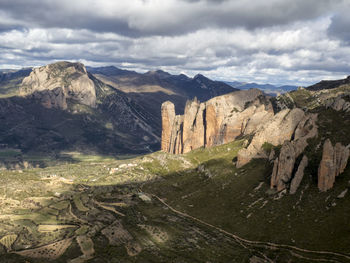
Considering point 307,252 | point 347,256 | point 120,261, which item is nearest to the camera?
point 347,256

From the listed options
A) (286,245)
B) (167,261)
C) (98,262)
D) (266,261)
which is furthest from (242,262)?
(98,262)

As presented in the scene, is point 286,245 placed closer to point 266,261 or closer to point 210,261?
point 266,261

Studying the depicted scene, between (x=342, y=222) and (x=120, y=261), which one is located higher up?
(x=342, y=222)

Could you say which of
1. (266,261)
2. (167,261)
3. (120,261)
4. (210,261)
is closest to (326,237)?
(266,261)

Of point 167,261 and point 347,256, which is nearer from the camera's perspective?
point 347,256

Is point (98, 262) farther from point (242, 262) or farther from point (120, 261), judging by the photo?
point (242, 262)

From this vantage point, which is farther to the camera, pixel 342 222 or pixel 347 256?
pixel 342 222

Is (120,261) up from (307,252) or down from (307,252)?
down

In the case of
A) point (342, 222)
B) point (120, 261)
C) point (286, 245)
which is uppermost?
point (342, 222)

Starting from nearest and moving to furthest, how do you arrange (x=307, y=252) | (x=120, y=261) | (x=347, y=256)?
(x=347, y=256) → (x=307, y=252) → (x=120, y=261)
